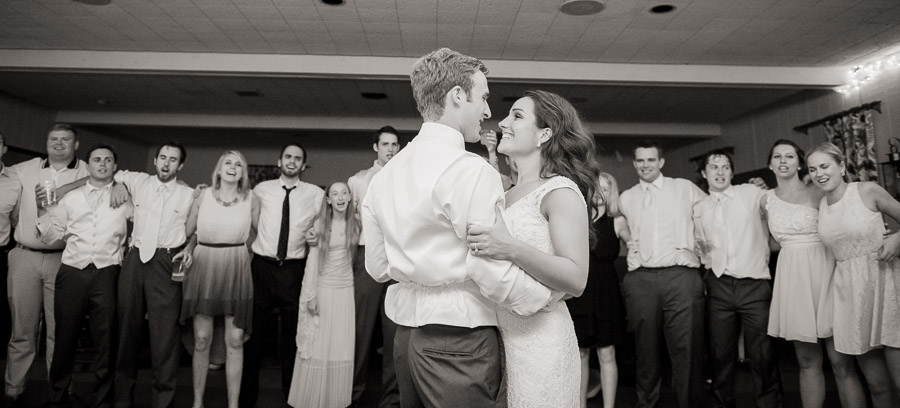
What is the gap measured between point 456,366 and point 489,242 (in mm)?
309

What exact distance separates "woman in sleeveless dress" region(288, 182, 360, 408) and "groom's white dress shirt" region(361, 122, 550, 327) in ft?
7.98

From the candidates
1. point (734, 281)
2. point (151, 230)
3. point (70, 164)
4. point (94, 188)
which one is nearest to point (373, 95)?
point (70, 164)

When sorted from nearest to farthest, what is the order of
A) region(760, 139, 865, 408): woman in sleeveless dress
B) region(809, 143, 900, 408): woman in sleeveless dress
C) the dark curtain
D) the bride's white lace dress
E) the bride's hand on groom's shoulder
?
the bride's hand on groom's shoulder
the bride's white lace dress
region(809, 143, 900, 408): woman in sleeveless dress
region(760, 139, 865, 408): woman in sleeveless dress
the dark curtain

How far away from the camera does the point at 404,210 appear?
1.35 metres

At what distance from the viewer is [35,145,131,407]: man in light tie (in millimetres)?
3604

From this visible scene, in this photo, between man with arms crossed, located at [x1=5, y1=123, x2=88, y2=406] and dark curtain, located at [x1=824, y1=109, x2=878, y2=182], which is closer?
man with arms crossed, located at [x1=5, y1=123, x2=88, y2=406]

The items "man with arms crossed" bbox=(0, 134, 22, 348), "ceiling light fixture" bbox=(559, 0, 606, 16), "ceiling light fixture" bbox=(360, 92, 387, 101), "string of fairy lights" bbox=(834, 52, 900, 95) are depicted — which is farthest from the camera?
"ceiling light fixture" bbox=(360, 92, 387, 101)

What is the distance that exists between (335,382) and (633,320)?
2.03m

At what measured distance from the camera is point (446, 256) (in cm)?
133

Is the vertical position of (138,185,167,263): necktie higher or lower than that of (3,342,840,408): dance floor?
higher

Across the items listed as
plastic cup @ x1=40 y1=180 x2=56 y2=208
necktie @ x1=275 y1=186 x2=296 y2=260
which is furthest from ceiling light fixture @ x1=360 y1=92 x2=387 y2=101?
plastic cup @ x1=40 y1=180 x2=56 y2=208

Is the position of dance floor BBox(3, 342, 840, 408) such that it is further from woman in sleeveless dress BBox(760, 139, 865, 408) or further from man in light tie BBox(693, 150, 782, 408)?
woman in sleeveless dress BBox(760, 139, 865, 408)

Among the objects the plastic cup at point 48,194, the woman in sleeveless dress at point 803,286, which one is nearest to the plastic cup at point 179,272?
the plastic cup at point 48,194

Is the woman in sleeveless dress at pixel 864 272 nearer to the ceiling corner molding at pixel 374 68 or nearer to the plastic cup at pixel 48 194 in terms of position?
the ceiling corner molding at pixel 374 68
